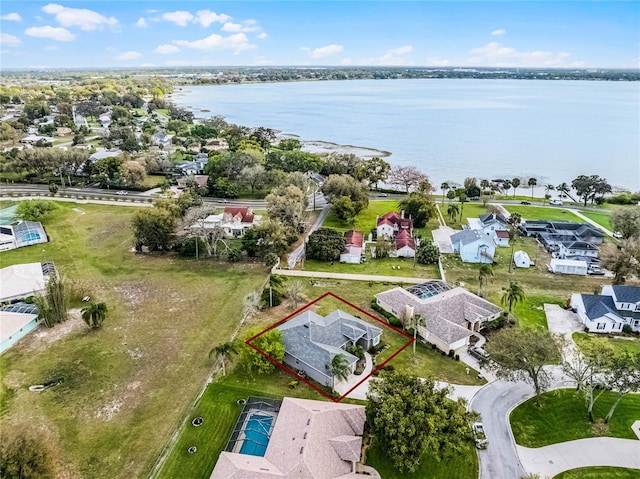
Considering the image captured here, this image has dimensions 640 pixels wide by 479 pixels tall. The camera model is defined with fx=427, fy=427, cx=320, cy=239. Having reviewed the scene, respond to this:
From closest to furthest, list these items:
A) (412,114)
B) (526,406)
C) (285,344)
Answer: (526,406)
(285,344)
(412,114)

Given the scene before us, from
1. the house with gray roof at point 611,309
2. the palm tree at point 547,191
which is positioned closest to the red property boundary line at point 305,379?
the house with gray roof at point 611,309

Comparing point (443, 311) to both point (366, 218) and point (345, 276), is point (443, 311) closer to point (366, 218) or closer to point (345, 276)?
point (345, 276)

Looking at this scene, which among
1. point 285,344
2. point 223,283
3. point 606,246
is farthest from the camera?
point 606,246

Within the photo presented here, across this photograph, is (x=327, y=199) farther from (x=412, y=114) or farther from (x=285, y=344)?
(x=412, y=114)

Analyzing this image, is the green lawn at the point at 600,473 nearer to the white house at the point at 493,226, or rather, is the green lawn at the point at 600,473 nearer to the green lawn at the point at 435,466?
the green lawn at the point at 435,466

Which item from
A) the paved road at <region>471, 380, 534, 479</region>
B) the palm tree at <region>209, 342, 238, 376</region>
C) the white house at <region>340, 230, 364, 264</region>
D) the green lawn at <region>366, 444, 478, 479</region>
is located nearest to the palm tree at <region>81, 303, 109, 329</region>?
the palm tree at <region>209, 342, 238, 376</region>

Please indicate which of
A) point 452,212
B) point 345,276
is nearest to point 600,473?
point 345,276

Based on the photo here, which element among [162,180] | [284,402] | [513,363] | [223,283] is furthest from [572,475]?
[162,180]
